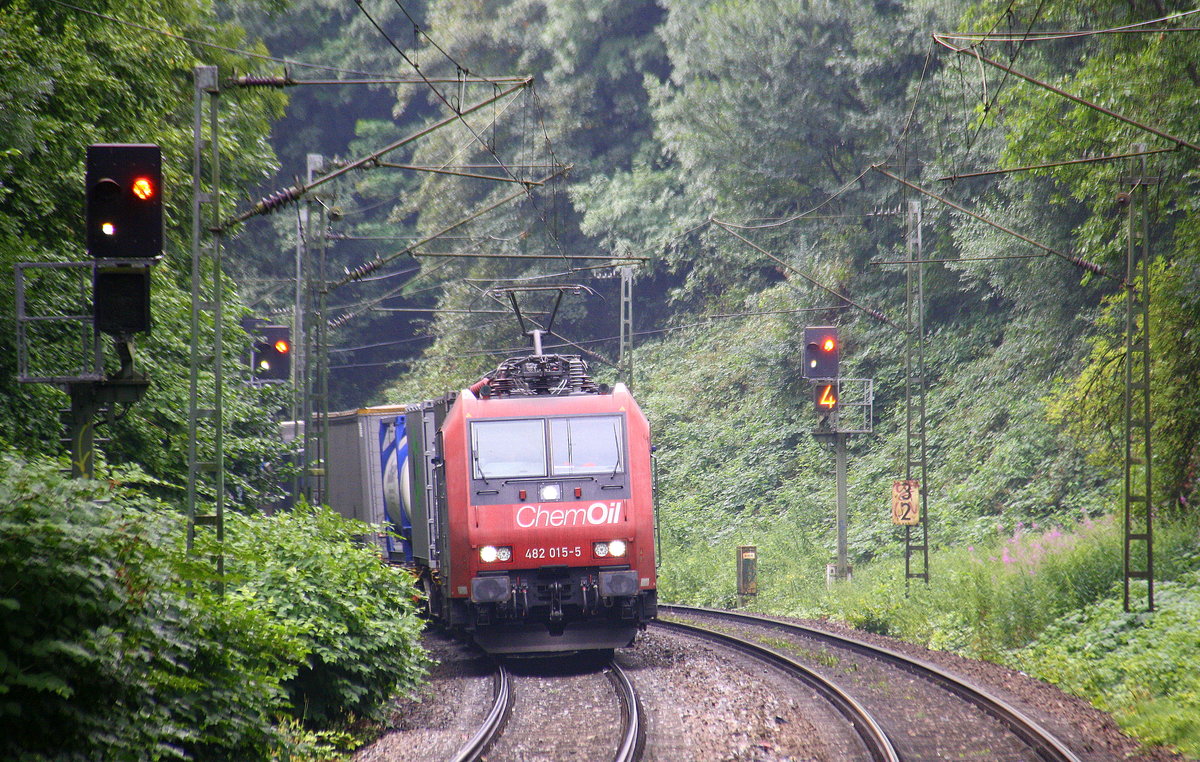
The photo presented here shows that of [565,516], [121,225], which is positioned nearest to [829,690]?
[565,516]

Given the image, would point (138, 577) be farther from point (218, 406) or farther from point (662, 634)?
point (662, 634)

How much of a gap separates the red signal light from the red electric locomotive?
5497 millimetres

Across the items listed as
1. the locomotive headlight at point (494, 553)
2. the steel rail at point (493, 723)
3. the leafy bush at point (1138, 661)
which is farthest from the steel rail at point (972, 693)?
the locomotive headlight at point (494, 553)

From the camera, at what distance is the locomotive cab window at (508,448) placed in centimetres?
1312

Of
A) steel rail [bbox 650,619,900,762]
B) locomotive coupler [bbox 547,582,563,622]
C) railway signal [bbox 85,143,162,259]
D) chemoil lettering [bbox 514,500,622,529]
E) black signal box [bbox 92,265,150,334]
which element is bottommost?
steel rail [bbox 650,619,900,762]

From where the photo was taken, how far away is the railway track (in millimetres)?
9367

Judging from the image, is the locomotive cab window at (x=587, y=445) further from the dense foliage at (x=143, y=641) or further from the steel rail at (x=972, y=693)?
the steel rail at (x=972, y=693)

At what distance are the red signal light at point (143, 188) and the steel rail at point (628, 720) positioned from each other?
553 cm

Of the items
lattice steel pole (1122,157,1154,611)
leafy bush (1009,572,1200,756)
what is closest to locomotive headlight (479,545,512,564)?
leafy bush (1009,572,1200,756)

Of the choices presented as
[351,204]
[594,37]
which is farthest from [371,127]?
[594,37]

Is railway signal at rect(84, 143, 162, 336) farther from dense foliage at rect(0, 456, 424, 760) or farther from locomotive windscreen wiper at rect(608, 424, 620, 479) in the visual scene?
locomotive windscreen wiper at rect(608, 424, 620, 479)

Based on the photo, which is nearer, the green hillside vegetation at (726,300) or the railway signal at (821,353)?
the green hillside vegetation at (726,300)

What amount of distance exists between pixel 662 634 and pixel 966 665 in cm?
502

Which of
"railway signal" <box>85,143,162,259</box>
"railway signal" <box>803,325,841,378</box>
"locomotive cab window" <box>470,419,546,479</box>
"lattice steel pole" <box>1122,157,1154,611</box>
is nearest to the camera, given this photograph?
"railway signal" <box>85,143,162,259</box>
